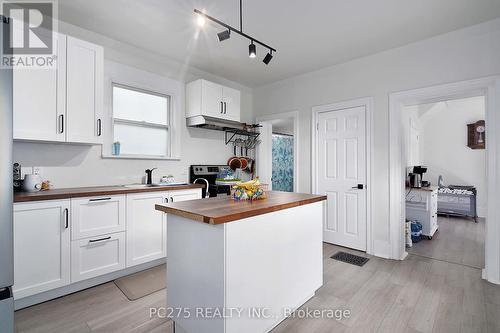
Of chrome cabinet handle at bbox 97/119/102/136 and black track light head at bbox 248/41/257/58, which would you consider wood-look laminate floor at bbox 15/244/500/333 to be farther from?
black track light head at bbox 248/41/257/58

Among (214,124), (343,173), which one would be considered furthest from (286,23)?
(343,173)

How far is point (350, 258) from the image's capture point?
10.3 feet

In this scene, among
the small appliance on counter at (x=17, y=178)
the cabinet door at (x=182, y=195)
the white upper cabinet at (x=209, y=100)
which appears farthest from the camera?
the white upper cabinet at (x=209, y=100)

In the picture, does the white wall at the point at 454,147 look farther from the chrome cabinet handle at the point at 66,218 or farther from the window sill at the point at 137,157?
the chrome cabinet handle at the point at 66,218

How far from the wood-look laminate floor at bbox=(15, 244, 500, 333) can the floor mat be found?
0.27 m

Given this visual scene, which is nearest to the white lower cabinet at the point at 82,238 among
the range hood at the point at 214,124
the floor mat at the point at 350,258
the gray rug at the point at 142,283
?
the gray rug at the point at 142,283

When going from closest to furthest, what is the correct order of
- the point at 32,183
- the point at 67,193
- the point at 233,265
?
the point at 233,265 → the point at 67,193 → the point at 32,183

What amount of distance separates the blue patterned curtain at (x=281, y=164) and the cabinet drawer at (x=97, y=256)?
405 cm

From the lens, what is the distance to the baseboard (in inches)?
79.9

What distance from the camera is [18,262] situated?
1.93m

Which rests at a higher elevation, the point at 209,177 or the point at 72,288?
the point at 209,177

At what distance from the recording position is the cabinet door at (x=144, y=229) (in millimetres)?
2594

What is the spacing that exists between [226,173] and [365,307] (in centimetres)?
253

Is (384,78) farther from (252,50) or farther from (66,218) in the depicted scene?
(66,218)
